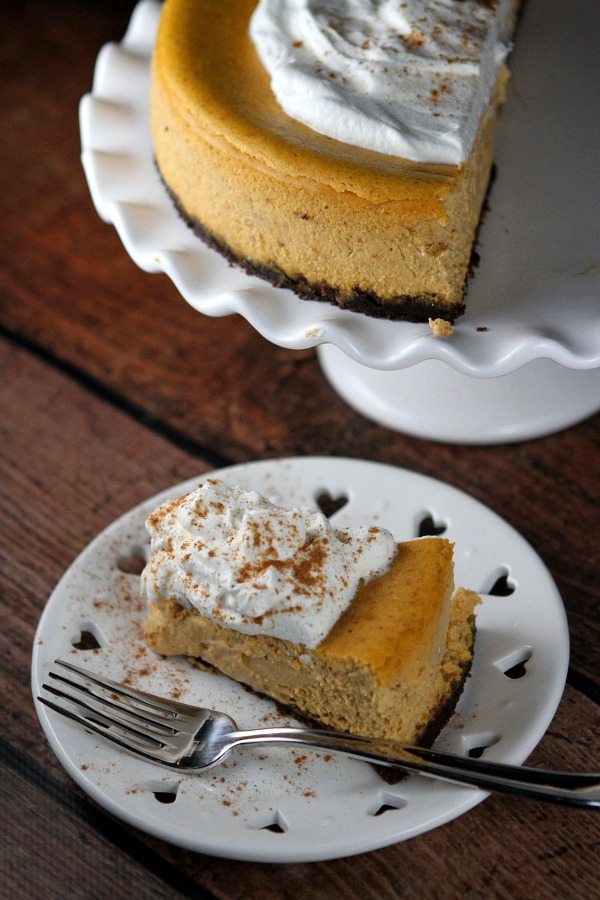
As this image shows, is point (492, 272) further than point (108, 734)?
Yes

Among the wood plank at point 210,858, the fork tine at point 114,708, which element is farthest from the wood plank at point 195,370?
the fork tine at point 114,708

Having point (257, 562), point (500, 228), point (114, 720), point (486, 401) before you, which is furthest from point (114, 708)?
point (500, 228)

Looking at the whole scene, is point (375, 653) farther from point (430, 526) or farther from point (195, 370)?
point (195, 370)

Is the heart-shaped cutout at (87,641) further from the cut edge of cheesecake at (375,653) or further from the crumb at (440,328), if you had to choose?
the crumb at (440,328)

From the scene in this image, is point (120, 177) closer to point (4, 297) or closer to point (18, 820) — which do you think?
point (4, 297)

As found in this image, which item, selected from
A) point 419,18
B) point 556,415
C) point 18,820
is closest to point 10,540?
point 18,820

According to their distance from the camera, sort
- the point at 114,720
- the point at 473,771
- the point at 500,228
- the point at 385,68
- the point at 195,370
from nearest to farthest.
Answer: the point at 473,771 → the point at 114,720 → the point at 385,68 → the point at 500,228 → the point at 195,370

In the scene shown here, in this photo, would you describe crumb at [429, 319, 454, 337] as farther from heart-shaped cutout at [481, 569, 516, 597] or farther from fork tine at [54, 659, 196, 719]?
fork tine at [54, 659, 196, 719]
